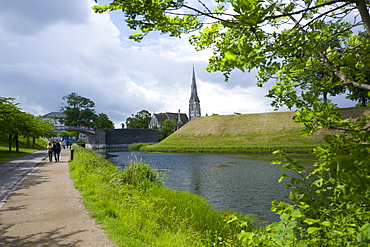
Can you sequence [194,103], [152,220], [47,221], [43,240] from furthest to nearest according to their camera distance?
[194,103] → [152,220] → [47,221] → [43,240]

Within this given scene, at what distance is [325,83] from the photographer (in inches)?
202

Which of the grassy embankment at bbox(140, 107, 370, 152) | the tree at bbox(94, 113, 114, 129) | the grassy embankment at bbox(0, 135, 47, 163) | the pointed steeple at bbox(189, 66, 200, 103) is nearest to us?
the grassy embankment at bbox(0, 135, 47, 163)

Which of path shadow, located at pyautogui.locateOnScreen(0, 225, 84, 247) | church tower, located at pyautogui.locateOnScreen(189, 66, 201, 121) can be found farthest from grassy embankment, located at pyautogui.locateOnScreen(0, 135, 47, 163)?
church tower, located at pyautogui.locateOnScreen(189, 66, 201, 121)

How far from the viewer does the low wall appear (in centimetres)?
9694

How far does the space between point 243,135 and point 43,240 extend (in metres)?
63.1

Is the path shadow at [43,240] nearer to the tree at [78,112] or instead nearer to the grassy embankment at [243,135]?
the grassy embankment at [243,135]

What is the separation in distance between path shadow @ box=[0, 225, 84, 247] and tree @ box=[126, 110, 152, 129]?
123694 mm

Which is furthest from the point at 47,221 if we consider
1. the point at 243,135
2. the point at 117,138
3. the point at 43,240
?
the point at 117,138

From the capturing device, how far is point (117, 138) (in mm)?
100750

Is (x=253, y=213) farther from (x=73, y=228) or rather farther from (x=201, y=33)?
(x=201, y=33)

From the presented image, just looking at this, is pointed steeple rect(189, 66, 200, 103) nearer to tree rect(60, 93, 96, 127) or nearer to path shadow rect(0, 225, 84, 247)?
tree rect(60, 93, 96, 127)

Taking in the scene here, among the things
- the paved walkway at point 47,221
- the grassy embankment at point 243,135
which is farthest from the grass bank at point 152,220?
the grassy embankment at point 243,135

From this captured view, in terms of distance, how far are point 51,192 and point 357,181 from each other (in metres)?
11.9

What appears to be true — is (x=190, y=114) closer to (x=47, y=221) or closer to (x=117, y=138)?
(x=117, y=138)
